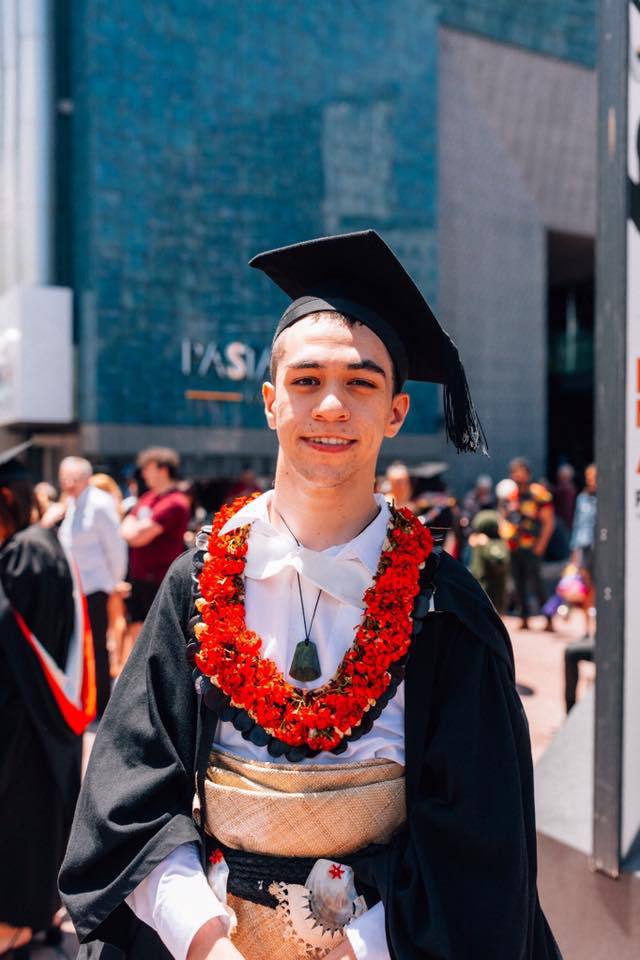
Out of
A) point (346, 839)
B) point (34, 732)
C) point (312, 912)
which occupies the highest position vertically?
point (346, 839)

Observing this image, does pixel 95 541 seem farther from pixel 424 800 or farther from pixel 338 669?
pixel 424 800

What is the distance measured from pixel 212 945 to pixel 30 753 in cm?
207

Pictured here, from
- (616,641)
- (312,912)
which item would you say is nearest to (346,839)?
(312,912)

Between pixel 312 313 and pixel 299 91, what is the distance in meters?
17.7

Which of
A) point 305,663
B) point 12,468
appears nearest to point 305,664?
point 305,663

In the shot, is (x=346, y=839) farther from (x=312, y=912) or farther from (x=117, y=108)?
(x=117, y=108)

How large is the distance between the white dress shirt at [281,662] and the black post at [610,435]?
1.06 meters

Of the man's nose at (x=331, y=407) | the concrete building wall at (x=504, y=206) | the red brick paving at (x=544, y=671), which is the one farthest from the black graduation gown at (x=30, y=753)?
the concrete building wall at (x=504, y=206)

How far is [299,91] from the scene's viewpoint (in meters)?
17.6

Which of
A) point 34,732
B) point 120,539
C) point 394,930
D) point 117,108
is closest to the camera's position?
point 394,930

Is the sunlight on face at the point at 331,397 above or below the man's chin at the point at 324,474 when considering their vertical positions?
above

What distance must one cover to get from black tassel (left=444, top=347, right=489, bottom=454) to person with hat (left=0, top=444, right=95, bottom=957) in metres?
2.07

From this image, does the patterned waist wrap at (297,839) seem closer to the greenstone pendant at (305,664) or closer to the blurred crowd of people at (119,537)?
the greenstone pendant at (305,664)

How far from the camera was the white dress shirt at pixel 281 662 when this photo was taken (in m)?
1.42
